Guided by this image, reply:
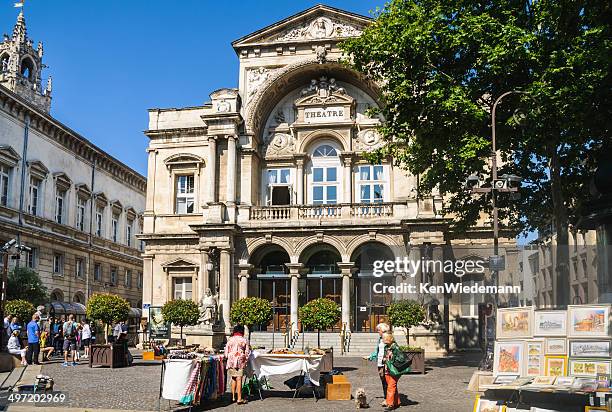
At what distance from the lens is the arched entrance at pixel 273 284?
120 feet

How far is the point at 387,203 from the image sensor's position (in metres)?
34.6

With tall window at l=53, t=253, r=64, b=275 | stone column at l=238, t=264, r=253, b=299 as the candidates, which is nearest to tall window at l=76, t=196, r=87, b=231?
tall window at l=53, t=253, r=64, b=275

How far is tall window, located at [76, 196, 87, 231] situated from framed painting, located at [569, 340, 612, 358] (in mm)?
41486

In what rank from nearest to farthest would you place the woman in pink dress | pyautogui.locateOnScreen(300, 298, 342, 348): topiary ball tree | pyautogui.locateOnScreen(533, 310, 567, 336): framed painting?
pyautogui.locateOnScreen(533, 310, 567, 336): framed painting, the woman in pink dress, pyautogui.locateOnScreen(300, 298, 342, 348): topiary ball tree

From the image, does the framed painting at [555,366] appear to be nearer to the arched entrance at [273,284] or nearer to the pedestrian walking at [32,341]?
the pedestrian walking at [32,341]

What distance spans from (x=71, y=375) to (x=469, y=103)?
49.7 feet

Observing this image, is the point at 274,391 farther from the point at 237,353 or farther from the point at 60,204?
the point at 60,204

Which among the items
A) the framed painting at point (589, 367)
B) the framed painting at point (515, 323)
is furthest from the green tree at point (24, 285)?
the framed painting at point (589, 367)

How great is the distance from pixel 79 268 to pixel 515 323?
132ft

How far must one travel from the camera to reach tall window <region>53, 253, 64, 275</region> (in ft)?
142

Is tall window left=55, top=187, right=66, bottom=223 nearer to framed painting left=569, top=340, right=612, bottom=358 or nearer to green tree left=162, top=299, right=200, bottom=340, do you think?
green tree left=162, top=299, right=200, bottom=340

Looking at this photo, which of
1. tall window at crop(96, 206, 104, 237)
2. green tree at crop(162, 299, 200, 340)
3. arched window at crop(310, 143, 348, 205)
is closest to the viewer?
green tree at crop(162, 299, 200, 340)

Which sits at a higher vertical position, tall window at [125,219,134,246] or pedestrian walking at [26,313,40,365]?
tall window at [125,219,134,246]

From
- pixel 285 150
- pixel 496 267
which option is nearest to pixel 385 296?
pixel 285 150
